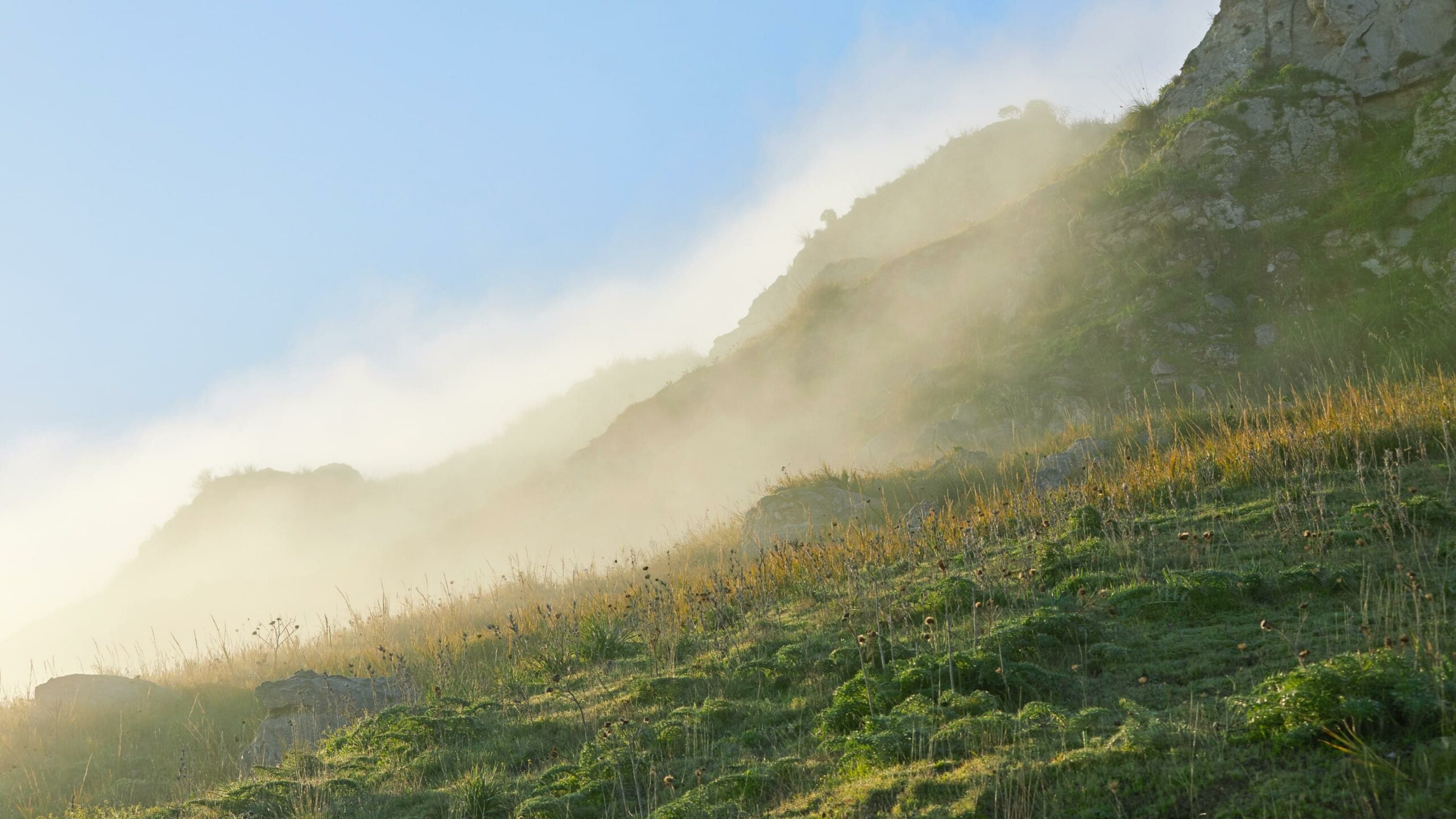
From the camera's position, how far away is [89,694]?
13.6 metres

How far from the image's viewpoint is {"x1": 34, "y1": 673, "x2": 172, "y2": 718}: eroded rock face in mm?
13070

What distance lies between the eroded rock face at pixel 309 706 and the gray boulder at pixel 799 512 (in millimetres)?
5998

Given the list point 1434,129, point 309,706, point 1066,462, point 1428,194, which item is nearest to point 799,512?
point 1066,462

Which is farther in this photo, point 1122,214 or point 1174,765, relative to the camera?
point 1122,214

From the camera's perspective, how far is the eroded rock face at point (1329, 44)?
789 inches

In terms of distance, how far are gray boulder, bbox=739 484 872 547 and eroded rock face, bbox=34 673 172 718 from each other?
367 inches

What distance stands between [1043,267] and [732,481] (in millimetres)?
11746

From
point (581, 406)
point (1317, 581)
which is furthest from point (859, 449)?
point (581, 406)

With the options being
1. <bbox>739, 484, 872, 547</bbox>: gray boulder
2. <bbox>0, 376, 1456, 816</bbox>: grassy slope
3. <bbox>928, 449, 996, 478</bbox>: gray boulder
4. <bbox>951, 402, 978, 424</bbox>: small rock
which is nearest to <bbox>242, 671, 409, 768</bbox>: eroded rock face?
<bbox>0, 376, 1456, 816</bbox>: grassy slope

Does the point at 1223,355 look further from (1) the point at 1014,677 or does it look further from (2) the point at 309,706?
(2) the point at 309,706

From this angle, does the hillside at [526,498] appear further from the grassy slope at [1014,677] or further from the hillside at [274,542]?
the grassy slope at [1014,677]

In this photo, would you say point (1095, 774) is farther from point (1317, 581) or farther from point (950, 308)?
point (950, 308)

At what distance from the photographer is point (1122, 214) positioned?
75.2 feet

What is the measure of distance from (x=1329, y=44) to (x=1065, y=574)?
20043 millimetres
